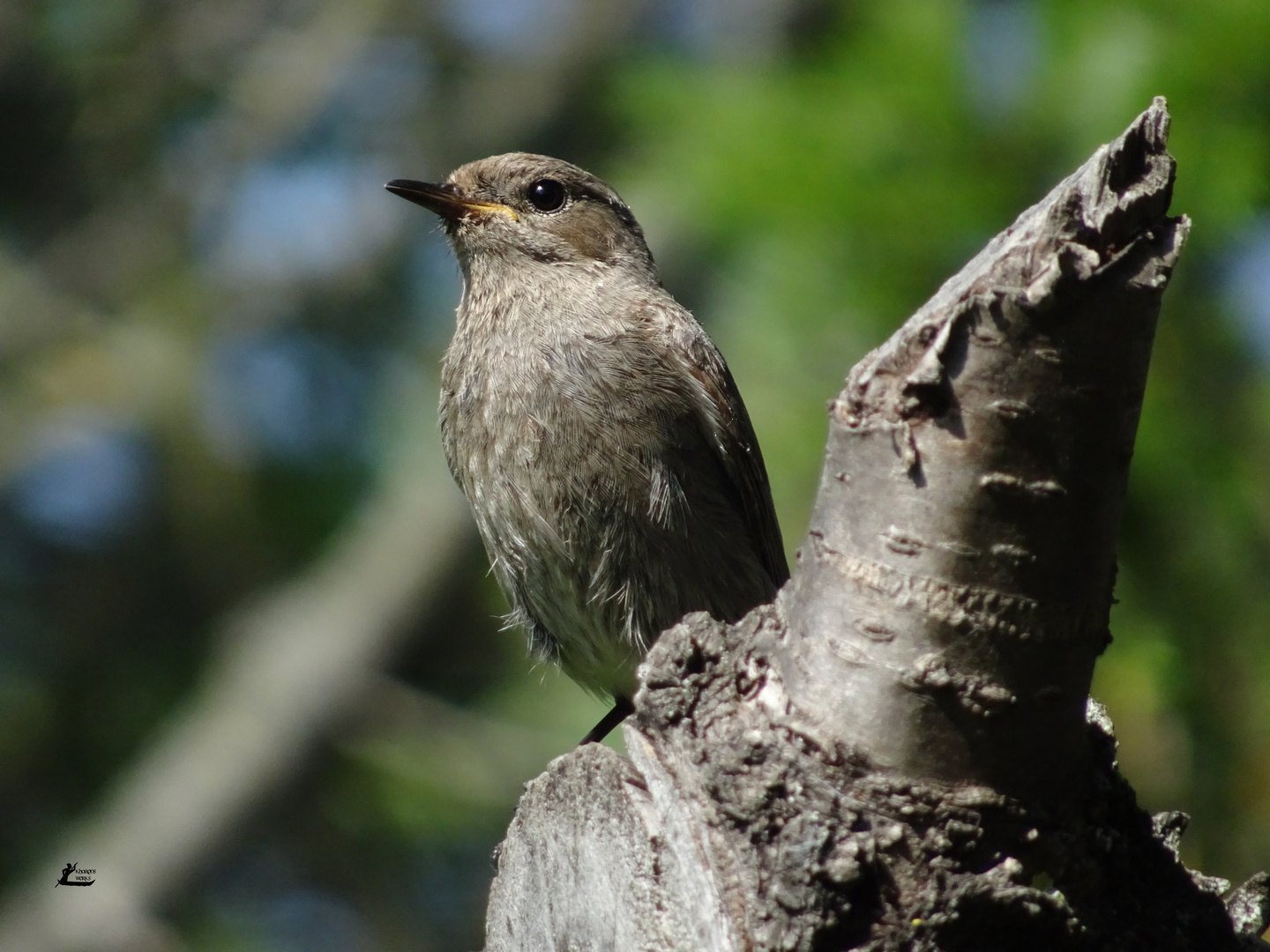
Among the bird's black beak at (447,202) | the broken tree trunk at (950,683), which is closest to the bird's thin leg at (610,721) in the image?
the bird's black beak at (447,202)

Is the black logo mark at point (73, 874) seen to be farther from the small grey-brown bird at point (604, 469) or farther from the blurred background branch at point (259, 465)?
the small grey-brown bird at point (604, 469)

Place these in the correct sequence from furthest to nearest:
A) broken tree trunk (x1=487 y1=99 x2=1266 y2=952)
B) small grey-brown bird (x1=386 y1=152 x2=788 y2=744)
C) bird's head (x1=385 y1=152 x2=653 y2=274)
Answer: bird's head (x1=385 y1=152 x2=653 y2=274) → small grey-brown bird (x1=386 y1=152 x2=788 y2=744) → broken tree trunk (x1=487 y1=99 x2=1266 y2=952)

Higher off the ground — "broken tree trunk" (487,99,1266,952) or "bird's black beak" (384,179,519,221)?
"bird's black beak" (384,179,519,221)

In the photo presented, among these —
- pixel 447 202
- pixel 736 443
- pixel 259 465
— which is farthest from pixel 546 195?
pixel 259 465

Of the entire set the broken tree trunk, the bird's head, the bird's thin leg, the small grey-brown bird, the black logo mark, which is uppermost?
the bird's head

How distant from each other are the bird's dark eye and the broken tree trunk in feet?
10.8

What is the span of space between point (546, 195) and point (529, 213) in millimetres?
128

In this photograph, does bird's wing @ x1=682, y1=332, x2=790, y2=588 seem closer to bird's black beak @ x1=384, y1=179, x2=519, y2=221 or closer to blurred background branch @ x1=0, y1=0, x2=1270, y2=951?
bird's black beak @ x1=384, y1=179, x2=519, y2=221

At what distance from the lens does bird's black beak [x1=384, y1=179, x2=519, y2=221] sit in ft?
18.1

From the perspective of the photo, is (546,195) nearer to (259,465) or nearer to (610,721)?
(610,721)

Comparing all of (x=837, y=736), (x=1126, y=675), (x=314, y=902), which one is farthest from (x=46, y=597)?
(x=837, y=736)

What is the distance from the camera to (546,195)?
5.66 m

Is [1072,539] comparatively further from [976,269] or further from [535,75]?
[535,75]

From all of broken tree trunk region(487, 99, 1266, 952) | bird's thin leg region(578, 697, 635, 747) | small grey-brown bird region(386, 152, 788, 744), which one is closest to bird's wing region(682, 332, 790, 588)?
small grey-brown bird region(386, 152, 788, 744)
